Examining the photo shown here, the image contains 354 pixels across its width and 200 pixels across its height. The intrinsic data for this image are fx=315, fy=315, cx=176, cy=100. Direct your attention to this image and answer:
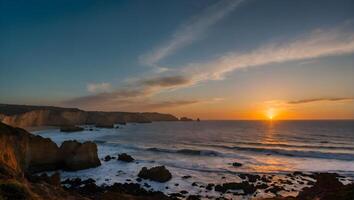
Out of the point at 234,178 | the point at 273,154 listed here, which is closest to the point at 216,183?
the point at 234,178

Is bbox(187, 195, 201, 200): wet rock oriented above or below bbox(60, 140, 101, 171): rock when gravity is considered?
below

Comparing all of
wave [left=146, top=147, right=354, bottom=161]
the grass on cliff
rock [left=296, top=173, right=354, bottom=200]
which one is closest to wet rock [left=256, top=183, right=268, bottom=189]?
rock [left=296, top=173, right=354, bottom=200]

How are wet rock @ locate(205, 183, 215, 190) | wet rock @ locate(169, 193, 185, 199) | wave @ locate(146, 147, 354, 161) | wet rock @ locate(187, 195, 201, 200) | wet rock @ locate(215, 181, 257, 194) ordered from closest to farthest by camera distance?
1. wet rock @ locate(187, 195, 201, 200)
2. wet rock @ locate(169, 193, 185, 199)
3. wet rock @ locate(215, 181, 257, 194)
4. wet rock @ locate(205, 183, 215, 190)
5. wave @ locate(146, 147, 354, 161)

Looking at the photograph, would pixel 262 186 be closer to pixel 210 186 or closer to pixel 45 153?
pixel 210 186

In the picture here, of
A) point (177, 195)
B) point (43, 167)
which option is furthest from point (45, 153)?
point (177, 195)

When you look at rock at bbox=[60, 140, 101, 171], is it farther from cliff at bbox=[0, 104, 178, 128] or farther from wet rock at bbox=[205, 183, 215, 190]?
cliff at bbox=[0, 104, 178, 128]

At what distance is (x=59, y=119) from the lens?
138 metres

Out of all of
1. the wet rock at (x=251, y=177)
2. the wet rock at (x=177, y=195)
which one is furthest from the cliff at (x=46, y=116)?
the wet rock at (x=177, y=195)

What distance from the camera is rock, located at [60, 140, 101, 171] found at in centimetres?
3743

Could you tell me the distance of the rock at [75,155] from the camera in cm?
3743

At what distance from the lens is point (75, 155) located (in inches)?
1487

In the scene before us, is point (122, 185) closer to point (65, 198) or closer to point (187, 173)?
point (187, 173)

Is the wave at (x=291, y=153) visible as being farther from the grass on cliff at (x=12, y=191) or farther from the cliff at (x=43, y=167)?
the grass on cliff at (x=12, y=191)

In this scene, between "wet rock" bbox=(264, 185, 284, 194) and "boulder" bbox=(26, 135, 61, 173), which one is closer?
"wet rock" bbox=(264, 185, 284, 194)
